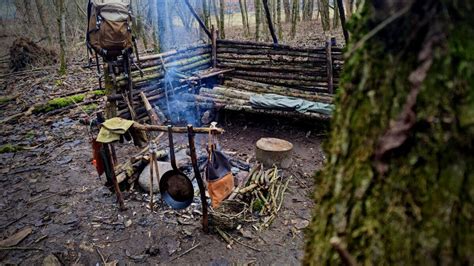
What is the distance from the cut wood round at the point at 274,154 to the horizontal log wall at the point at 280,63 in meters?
3.32

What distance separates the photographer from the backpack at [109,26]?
5.98 meters

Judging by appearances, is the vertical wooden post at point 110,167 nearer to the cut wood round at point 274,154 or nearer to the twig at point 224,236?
the twig at point 224,236

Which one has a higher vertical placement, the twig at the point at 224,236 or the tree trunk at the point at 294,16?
the tree trunk at the point at 294,16

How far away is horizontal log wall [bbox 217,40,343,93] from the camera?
8609 millimetres

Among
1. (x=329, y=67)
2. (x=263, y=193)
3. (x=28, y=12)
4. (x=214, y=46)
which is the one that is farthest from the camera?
(x=28, y=12)

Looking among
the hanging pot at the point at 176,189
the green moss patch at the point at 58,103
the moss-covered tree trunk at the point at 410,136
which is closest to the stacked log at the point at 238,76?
the green moss patch at the point at 58,103

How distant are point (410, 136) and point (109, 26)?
6293mm

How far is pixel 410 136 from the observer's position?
2.41 feet

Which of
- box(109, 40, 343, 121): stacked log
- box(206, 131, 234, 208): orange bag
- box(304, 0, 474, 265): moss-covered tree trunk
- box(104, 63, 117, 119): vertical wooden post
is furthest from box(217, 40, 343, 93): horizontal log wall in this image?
box(304, 0, 474, 265): moss-covered tree trunk

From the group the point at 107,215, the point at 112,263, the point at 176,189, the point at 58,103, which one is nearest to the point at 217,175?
the point at 176,189

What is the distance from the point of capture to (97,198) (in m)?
5.31

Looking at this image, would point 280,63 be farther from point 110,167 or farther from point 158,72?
point 110,167

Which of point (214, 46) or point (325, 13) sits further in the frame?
point (325, 13)

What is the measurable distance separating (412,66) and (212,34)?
31.5 ft
